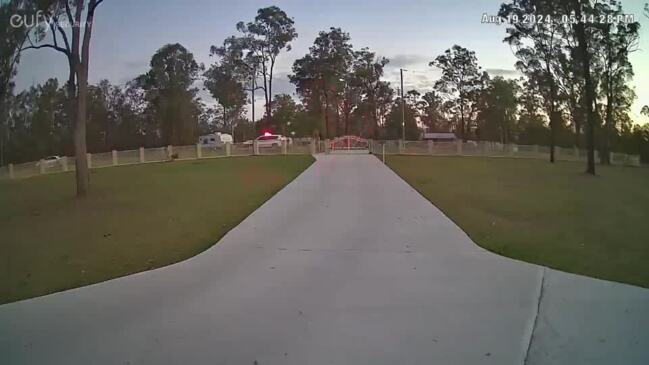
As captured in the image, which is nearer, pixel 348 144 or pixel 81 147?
pixel 81 147

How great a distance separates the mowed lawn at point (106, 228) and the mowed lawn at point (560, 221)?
448 centimetres

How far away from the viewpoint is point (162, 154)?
36.8 metres

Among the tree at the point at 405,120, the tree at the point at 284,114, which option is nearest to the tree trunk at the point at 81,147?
the tree at the point at 284,114

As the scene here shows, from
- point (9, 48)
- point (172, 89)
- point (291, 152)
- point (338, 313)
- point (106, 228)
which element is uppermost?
point (172, 89)

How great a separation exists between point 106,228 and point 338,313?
6.43 metres

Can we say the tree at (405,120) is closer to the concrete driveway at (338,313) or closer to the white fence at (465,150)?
the white fence at (465,150)

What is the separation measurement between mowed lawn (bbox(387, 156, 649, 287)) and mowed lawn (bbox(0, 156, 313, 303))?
176 inches

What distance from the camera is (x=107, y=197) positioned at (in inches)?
596

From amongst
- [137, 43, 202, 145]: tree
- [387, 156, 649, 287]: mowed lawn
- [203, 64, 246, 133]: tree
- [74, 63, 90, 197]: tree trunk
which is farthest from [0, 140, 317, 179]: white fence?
[387, 156, 649, 287]: mowed lawn

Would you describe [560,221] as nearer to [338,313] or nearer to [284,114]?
[338,313]

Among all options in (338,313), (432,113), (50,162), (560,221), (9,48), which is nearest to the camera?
(338,313)

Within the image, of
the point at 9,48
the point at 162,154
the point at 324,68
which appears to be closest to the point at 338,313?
the point at 9,48

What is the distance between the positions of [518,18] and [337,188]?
20938 millimetres

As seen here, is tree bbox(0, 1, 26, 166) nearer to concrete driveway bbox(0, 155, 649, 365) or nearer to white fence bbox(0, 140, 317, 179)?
concrete driveway bbox(0, 155, 649, 365)
